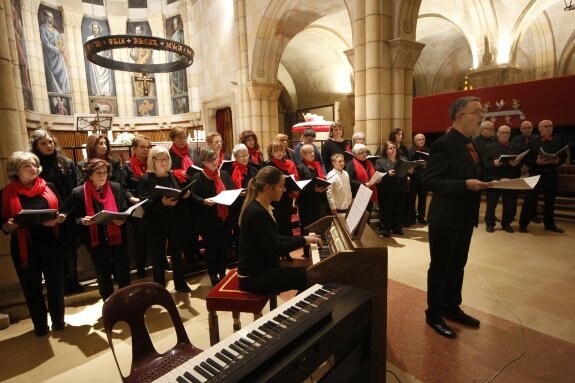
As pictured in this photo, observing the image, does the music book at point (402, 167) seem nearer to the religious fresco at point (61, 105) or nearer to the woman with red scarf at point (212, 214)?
the woman with red scarf at point (212, 214)

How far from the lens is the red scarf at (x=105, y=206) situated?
2.98 meters

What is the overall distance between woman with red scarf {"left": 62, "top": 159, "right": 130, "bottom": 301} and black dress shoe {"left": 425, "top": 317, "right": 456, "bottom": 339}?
2.77 meters

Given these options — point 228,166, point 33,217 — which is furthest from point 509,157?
point 33,217

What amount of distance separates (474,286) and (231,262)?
2.88 m

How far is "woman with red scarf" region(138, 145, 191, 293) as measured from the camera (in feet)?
11.0

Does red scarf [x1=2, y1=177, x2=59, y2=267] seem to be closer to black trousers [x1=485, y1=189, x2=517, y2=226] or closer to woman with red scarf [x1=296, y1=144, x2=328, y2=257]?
woman with red scarf [x1=296, y1=144, x2=328, y2=257]

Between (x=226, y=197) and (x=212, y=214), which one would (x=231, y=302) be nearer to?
(x=226, y=197)

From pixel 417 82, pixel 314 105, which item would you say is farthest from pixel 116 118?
pixel 417 82

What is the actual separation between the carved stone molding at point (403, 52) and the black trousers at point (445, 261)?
4.37m

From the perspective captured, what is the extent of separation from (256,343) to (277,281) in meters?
0.86

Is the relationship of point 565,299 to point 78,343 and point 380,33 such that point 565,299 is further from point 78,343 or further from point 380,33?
point 380,33

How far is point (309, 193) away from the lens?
4.65 metres

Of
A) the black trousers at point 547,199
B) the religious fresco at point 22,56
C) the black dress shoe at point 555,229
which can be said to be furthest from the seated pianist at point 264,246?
the religious fresco at point 22,56

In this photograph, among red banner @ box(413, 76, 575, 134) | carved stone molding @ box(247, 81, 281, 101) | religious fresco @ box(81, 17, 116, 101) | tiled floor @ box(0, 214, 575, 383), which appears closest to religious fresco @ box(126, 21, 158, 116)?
religious fresco @ box(81, 17, 116, 101)
